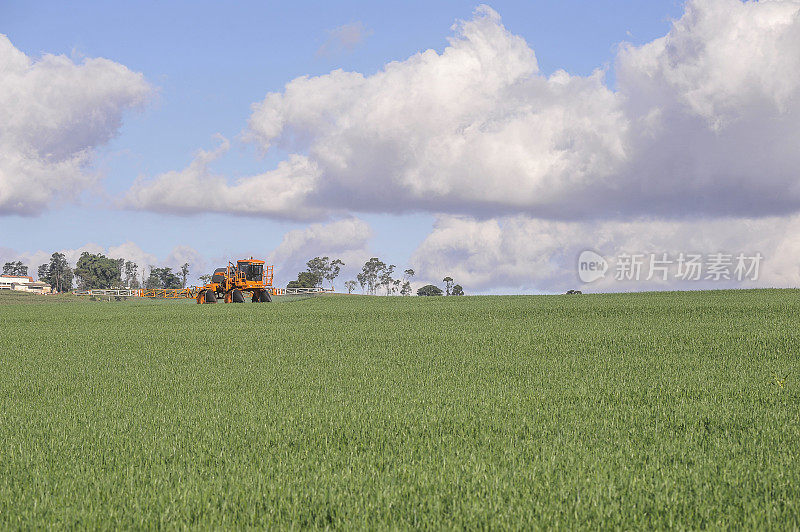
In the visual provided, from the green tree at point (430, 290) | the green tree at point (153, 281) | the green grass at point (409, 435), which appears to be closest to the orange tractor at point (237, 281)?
the green grass at point (409, 435)

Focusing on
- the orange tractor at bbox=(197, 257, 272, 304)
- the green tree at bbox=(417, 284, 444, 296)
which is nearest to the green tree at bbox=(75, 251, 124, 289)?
the green tree at bbox=(417, 284, 444, 296)

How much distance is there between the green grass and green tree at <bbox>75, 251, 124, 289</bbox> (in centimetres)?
14201

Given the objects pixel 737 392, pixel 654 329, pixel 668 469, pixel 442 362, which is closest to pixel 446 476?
pixel 668 469

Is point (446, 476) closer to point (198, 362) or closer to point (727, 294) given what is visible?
point (198, 362)

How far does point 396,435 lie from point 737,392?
631cm

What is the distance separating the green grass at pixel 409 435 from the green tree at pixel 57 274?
157661 mm

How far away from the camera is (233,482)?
20.8 ft

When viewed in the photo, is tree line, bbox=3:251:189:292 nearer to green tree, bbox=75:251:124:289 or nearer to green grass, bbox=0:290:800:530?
green tree, bbox=75:251:124:289

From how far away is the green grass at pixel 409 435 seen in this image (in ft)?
18.6

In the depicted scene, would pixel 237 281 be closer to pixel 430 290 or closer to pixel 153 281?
pixel 430 290

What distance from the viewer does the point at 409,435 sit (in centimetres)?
802

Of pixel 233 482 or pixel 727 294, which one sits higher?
pixel 727 294

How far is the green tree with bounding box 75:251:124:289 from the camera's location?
148m

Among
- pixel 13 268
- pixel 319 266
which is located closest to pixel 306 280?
pixel 319 266
